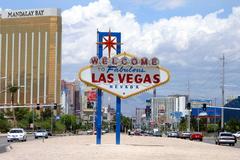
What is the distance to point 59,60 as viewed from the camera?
183875 millimetres

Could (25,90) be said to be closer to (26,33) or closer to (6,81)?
(6,81)

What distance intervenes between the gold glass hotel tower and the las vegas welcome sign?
427ft

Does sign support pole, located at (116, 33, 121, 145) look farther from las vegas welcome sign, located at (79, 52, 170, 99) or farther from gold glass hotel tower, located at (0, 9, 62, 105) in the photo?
gold glass hotel tower, located at (0, 9, 62, 105)

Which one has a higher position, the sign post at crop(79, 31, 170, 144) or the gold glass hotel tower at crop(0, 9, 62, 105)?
the gold glass hotel tower at crop(0, 9, 62, 105)

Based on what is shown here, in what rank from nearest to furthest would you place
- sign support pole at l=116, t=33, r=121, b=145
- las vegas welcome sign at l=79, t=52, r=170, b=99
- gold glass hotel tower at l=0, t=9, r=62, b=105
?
las vegas welcome sign at l=79, t=52, r=170, b=99 < sign support pole at l=116, t=33, r=121, b=145 < gold glass hotel tower at l=0, t=9, r=62, b=105

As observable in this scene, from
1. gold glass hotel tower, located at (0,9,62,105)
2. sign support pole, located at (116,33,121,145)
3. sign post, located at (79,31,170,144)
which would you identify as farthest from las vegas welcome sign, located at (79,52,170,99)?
gold glass hotel tower, located at (0,9,62,105)

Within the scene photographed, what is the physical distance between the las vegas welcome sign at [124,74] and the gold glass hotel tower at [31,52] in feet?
427

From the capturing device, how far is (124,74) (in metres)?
41.6

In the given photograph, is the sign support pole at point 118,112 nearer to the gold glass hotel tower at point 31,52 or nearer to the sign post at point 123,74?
the sign post at point 123,74

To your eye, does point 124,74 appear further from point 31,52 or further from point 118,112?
point 31,52

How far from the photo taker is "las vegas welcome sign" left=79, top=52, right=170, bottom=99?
41281 millimetres

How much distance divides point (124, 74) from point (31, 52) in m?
138

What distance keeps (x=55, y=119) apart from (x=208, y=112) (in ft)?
171

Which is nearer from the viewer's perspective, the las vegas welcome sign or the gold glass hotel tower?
the las vegas welcome sign
